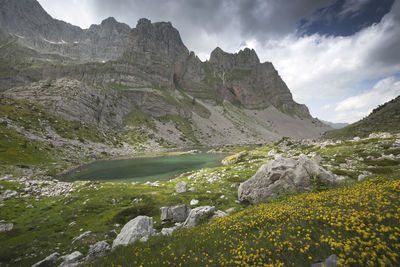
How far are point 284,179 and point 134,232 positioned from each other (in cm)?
1385

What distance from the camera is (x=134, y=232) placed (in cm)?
1112

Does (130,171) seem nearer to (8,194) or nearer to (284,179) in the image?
(8,194)

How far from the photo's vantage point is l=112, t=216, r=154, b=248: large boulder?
10.8m

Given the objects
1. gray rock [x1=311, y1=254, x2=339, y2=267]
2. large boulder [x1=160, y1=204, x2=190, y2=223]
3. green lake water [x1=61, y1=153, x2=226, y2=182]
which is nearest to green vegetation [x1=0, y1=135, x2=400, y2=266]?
gray rock [x1=311, y1=254, x2=339, y2=267]

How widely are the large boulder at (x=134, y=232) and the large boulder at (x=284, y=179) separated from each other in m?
10.2

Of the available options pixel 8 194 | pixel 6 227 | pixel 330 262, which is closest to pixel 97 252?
pixel 330 262

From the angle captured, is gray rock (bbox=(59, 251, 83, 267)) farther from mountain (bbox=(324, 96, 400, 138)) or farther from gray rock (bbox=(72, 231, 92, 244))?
mountain (bbox=(324, 96, 400, 138))

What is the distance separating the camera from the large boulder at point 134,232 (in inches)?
423

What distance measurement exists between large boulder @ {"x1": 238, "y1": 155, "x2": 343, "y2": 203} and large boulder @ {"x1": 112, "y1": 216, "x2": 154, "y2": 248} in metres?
10.2

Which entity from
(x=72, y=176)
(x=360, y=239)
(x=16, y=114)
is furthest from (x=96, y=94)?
(x=360, y=239)

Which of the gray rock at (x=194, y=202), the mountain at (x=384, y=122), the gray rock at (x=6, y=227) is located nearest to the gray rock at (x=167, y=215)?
the gray rock at (x=194, y=202)

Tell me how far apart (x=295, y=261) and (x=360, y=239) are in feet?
6.32

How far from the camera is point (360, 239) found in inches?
183

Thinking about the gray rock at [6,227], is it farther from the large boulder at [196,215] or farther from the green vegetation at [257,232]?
the large boulder at [196,215]
